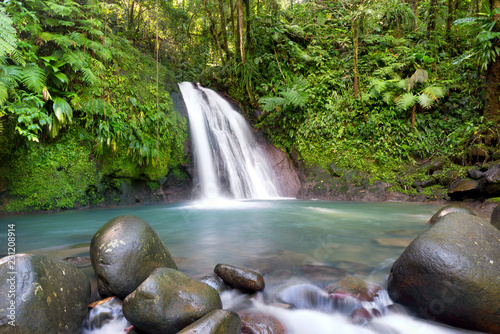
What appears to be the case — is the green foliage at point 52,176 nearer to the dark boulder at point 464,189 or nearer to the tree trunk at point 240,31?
the tree trunk at point 240,31

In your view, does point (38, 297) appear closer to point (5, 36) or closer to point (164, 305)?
point (164, 305)

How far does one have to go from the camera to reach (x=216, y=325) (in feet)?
6.53

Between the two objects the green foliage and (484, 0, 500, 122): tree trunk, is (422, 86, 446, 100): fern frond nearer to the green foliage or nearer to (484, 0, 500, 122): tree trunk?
(484, 0, 500, 122): tree trunk

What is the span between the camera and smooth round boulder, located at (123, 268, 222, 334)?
2172 mm

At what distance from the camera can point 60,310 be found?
2.13 metres

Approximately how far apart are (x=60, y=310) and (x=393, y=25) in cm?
1503

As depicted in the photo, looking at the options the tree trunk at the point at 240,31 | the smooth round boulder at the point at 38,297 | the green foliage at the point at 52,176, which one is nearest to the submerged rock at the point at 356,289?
the smooth round boulder at the point at 38,297

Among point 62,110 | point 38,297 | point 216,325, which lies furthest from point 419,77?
point 38,297

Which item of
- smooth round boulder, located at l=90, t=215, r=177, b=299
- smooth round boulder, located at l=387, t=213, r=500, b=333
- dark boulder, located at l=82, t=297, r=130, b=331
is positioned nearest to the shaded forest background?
smooth round boulder, located at l=90, t=215, r=177, b=299

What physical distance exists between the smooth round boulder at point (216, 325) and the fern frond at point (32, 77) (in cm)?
601

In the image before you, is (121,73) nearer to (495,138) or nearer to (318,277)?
(318,277)

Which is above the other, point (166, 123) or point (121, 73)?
point (121, 73)

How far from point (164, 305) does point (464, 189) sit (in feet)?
24.4

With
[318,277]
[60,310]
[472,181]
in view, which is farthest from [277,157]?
[60,310]
